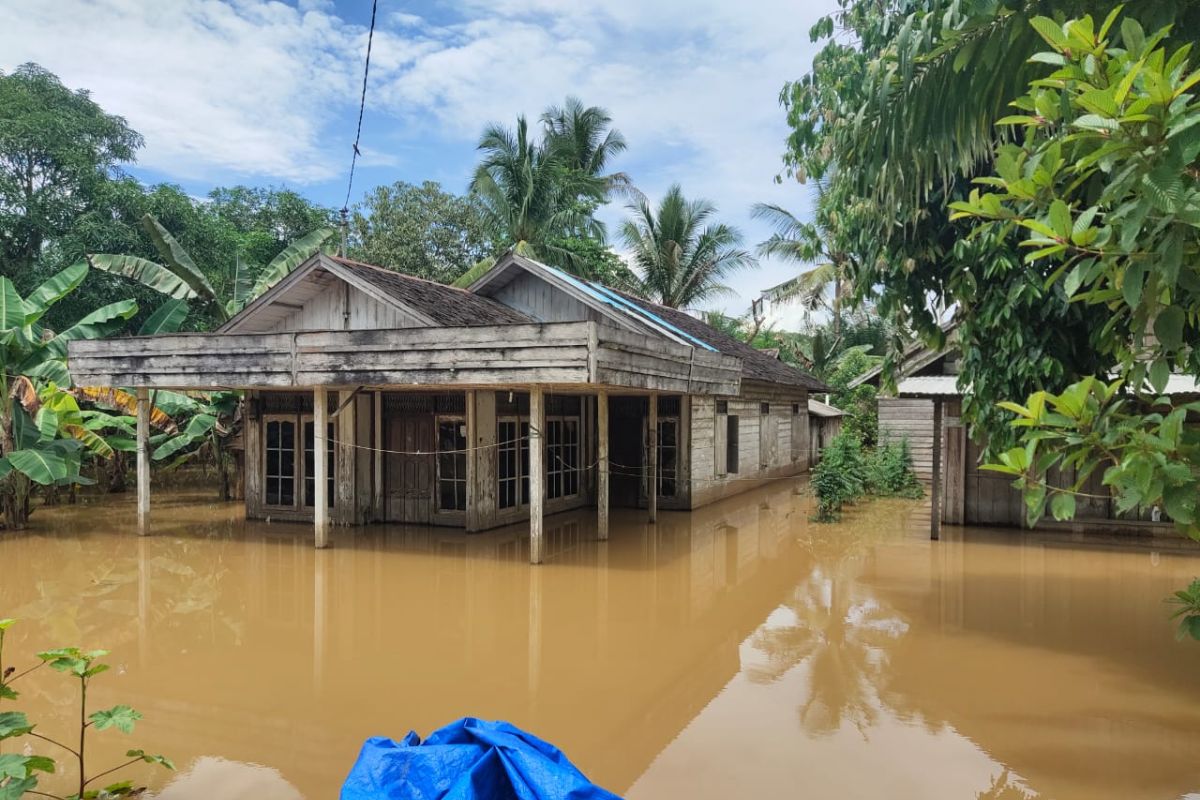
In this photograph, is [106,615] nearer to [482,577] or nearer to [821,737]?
[482,577]

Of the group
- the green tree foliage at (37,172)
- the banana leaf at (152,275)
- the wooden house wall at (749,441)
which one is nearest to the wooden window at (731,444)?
the wooden house wall at (749,441)

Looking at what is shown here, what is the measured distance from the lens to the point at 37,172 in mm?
23516

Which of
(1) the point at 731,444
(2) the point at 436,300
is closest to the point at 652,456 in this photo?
(2) the point at 436,300

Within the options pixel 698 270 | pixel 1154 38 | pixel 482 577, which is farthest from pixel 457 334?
pixel 698 270

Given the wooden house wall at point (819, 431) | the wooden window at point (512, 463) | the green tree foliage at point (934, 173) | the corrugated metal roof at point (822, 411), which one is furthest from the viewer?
the wooden house wall at point (819, 431)

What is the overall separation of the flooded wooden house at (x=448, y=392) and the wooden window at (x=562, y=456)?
1.8 inches

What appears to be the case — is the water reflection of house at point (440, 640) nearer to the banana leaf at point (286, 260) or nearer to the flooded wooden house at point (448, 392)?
the flooded wooden house at point (448, 392)

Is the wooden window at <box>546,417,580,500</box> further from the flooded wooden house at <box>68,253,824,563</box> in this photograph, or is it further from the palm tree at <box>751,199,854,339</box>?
the palm tree at <box>751,199,854,339</box>

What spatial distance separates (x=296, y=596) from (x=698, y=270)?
22.5 metres

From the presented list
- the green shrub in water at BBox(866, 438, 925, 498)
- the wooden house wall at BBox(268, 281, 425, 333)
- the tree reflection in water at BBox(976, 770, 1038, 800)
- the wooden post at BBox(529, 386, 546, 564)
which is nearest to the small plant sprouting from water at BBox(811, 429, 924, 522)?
the green shrub in water at BBox(866, 438, 925, 498)

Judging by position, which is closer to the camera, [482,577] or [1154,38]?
[1154,38]

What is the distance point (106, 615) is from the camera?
867 cm

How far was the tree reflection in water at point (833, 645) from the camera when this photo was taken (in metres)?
5.86

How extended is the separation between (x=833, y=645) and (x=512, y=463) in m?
8.13
